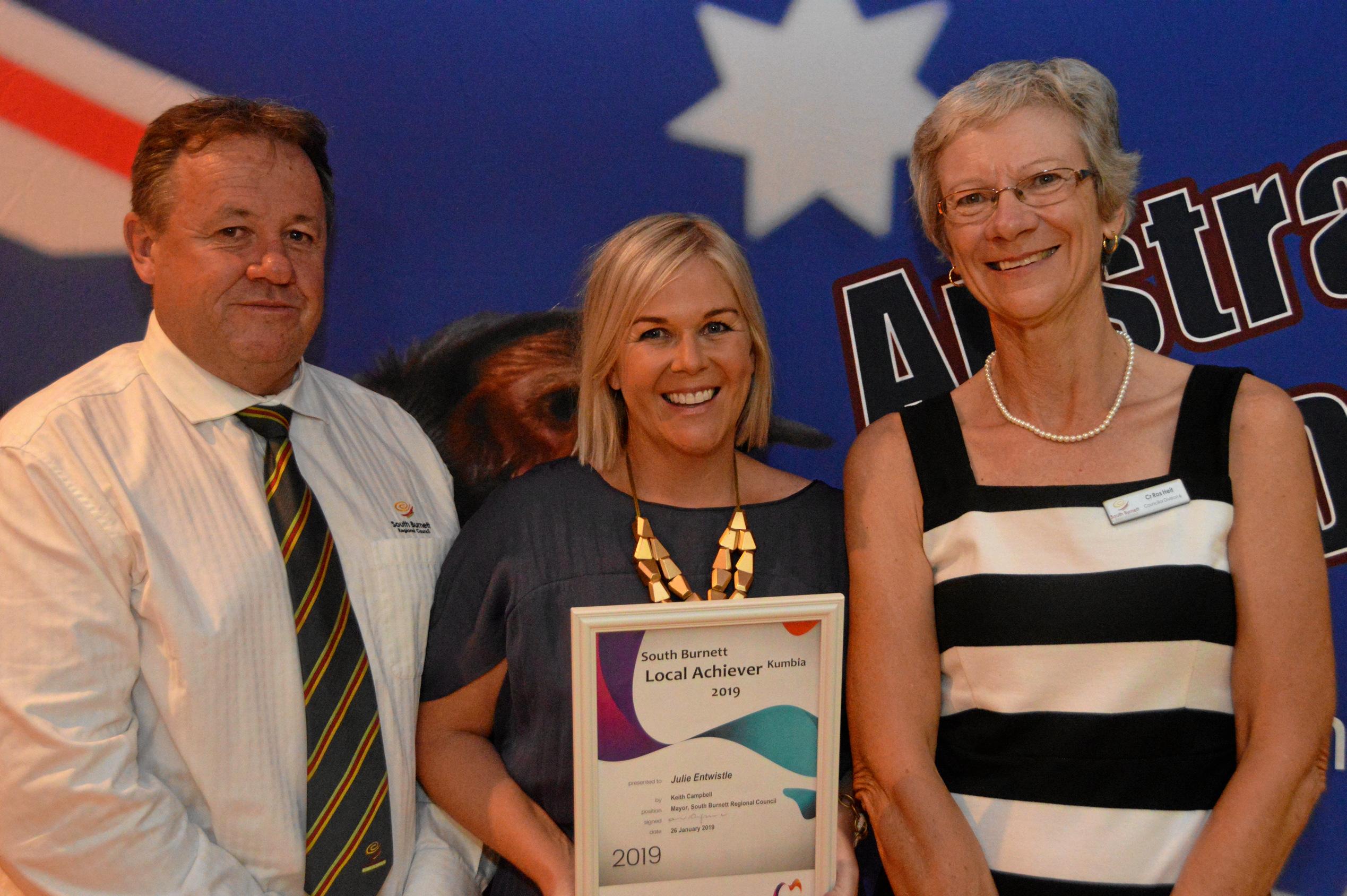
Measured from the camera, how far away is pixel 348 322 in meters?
2.79

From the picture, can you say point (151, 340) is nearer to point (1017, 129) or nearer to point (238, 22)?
point (238, 22)

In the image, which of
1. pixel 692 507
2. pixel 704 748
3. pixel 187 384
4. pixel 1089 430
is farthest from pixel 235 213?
pixel 1089 430

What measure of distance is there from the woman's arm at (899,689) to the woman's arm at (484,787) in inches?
24.4

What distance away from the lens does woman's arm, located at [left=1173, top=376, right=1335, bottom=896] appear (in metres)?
1.87

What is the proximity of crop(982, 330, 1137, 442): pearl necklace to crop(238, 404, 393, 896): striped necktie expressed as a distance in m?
1.42

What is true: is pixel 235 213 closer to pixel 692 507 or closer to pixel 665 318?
pixel 665 318

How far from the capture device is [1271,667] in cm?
190

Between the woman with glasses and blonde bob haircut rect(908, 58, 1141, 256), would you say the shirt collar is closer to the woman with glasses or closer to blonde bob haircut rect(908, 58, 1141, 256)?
the woman with glasses

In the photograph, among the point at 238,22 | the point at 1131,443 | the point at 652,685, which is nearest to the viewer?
the point at 652,685

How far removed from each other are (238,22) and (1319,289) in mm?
2897

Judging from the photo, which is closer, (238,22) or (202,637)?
(202,637)

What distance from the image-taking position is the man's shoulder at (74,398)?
1.92m

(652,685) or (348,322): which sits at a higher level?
(348,322)

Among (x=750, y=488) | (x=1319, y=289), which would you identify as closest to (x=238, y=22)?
(x=750, y=488)
